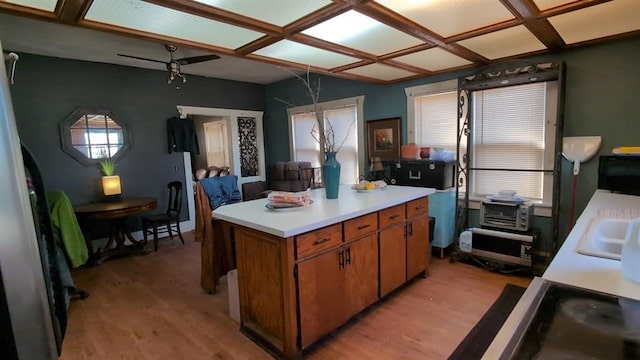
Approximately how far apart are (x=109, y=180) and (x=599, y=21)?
5.36 metres

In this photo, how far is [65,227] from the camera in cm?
292

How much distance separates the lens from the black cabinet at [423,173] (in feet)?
11.9

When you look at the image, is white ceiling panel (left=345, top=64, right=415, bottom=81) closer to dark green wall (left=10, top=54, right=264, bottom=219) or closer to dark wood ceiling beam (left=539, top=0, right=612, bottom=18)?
dark wood ceiling beam (left=539, top=0, right=612, bottom=18)

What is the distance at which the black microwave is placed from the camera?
239 cm

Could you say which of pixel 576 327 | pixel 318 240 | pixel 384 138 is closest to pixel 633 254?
pixel 576 327

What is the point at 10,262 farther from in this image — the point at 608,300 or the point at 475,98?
the point at 475,98

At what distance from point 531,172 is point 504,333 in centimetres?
326

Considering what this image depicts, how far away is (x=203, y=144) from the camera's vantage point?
331 inches

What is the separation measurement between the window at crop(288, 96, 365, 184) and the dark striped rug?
261cm

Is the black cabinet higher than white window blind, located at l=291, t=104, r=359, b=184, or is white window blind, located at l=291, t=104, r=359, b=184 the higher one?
white window blind, located at l=291, t=104, r=359, b=184

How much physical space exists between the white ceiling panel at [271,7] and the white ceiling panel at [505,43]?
4.69ft

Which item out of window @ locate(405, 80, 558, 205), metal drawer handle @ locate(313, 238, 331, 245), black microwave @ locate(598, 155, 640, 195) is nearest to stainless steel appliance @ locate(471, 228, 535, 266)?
window @ locate(405, 80, 558, 205)

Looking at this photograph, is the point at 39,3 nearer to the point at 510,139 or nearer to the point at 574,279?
the point at 574,279

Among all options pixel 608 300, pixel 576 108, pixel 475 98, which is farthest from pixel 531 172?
pixel 608 300
